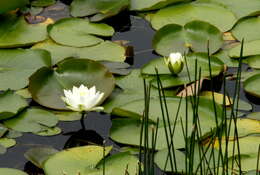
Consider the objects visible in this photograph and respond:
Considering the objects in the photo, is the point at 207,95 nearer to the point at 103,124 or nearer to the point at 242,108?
the point at 242,108

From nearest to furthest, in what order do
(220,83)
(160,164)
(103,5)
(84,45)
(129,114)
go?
(160,164) < (129,114) < (220,83) < (84,45) < (103,5)

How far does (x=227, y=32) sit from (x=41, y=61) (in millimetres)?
804

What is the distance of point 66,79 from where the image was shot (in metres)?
2.49

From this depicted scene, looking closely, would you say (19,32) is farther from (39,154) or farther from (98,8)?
(39,154)

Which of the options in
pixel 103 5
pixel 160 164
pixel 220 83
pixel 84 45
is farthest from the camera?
pixel 103 5

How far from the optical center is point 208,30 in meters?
2.80

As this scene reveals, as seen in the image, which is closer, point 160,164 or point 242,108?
point 160,164

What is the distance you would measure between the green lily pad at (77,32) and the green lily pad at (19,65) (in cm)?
16

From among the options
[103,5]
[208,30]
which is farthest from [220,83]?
[103,5]

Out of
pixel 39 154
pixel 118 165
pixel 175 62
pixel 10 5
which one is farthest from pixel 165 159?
pixel 10 5

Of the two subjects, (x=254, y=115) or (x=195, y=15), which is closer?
(x=254, y=115)

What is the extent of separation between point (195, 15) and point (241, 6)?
0.72 feet

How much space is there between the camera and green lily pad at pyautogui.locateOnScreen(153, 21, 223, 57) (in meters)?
2.76

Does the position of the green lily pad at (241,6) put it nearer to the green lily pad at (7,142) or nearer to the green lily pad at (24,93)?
the green lily pad at (24,93)
